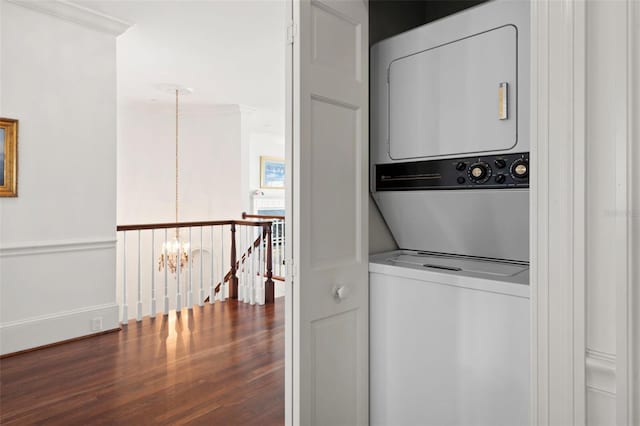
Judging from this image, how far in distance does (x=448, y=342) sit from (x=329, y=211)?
2.20 ft

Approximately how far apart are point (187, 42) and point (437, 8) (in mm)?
2479

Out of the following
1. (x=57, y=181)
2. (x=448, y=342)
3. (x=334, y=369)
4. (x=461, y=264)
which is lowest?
(x=334, y=369)

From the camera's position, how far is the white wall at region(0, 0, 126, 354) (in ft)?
9.74

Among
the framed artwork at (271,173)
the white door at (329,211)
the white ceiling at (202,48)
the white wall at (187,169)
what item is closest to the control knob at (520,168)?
the white door at (329,211)

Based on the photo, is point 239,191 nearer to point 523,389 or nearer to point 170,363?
point 170,363

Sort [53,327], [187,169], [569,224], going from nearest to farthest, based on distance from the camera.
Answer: [569,224], [53,327], [187,169]

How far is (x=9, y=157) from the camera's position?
116 inches

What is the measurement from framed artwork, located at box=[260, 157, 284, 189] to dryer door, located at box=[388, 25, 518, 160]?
22.8 feet

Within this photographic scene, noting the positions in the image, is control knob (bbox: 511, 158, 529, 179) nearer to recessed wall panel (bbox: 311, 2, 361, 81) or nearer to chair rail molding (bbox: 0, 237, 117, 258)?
recessed wall panel (bbox: 311, 2, 361, 81)

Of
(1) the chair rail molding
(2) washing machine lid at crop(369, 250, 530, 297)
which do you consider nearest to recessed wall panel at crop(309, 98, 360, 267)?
(2) washing machine lid at crop(369, 250, 530, 297)

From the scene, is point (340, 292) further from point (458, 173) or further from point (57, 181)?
point (57, 181)

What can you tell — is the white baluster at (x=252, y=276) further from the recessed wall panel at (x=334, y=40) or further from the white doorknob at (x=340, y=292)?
the recessed wall panel at (x=334, y=40)

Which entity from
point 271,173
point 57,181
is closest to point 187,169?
point 271,173

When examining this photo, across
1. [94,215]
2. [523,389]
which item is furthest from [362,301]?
[94,215]
